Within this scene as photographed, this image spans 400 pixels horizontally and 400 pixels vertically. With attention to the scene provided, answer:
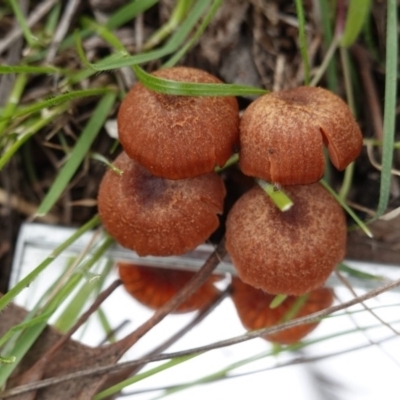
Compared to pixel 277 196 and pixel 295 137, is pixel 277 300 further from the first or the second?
pixel 295 137

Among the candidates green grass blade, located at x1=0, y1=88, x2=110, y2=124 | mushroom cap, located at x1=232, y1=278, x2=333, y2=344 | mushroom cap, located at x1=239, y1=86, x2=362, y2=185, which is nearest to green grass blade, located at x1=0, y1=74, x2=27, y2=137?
green grass blade, located at x1=0, y1=88, x2=110, y2=124

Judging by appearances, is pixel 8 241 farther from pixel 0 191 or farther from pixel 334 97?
pixel 334 97

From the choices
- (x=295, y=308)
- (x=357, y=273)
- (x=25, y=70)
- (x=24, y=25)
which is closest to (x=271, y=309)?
(x=295, y=308)

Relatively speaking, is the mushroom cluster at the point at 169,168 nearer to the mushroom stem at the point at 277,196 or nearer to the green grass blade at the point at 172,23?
the mushroom stem at the point at 277,196

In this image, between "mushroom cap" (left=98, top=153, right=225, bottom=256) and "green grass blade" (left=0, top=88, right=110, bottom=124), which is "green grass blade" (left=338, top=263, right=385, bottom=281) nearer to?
"mushroom cap" (left=98, top=153, right=225, bottom=256)

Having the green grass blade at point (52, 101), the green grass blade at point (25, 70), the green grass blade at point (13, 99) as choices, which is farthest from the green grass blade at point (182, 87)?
the green grass blade at point (13, 99)

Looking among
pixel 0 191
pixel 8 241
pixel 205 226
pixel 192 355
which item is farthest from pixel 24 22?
pixel 192 355
